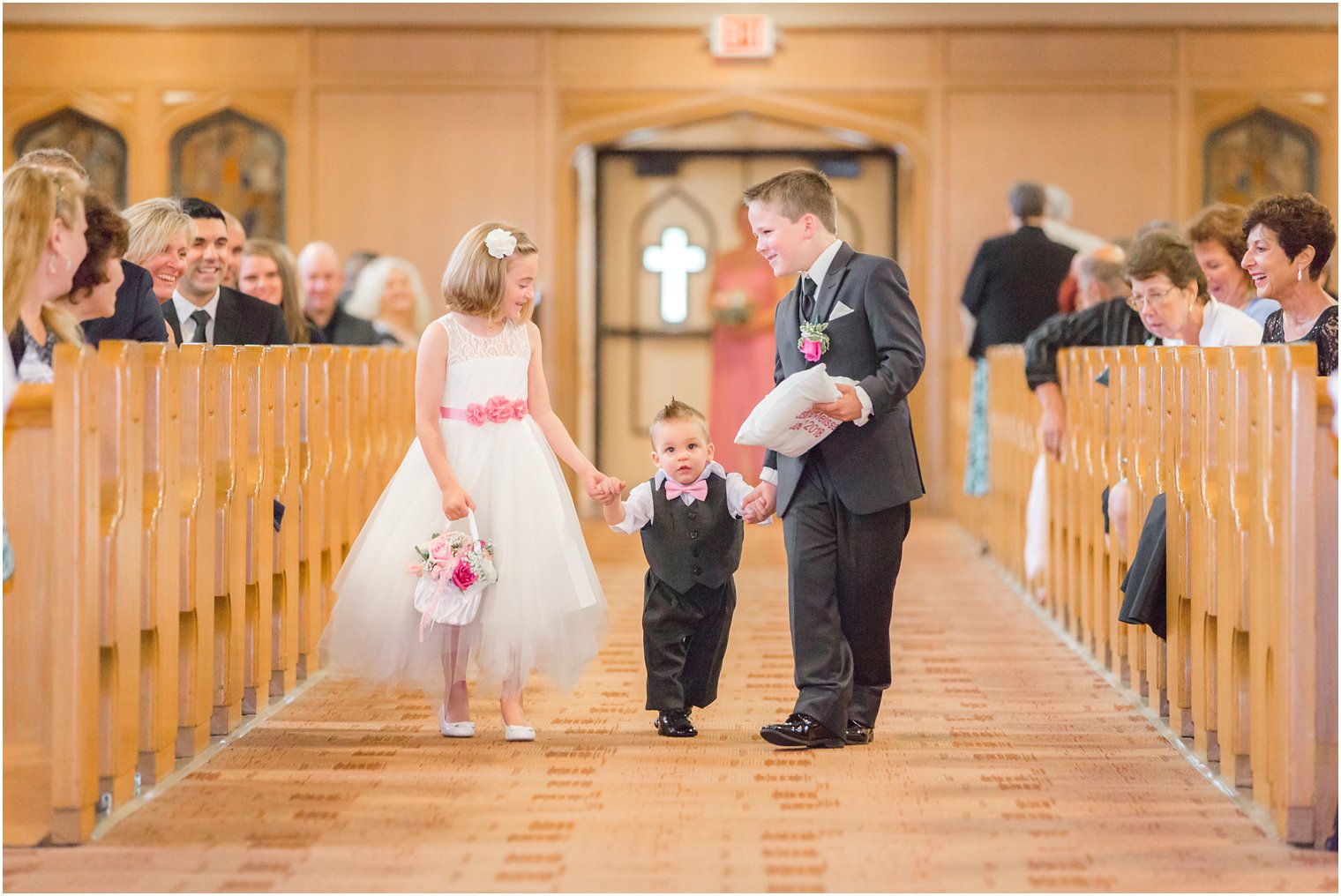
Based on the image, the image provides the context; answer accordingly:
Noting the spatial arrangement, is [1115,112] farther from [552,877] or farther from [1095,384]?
[552,877]

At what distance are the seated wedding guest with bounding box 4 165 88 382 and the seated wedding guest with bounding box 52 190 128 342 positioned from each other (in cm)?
8

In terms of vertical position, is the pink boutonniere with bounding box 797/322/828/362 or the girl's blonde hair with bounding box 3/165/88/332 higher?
the girl's blonde hair with bounding box 3/165/88/332

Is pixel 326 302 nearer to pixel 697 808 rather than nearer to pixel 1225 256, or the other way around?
pixel 1225 256

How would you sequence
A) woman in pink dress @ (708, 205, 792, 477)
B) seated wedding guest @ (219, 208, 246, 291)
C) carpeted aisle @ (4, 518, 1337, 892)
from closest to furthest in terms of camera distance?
carpeted aisle @ (4, 518, 1337, 892), seated wedding guest @ (219, 208, 246, 291), woman in pink dress @ (708, 205, 792, 477)

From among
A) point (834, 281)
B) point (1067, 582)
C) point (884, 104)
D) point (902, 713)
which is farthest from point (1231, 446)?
point (884, 104)

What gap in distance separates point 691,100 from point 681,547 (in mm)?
6897

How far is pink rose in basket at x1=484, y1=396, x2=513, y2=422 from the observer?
3.94 m

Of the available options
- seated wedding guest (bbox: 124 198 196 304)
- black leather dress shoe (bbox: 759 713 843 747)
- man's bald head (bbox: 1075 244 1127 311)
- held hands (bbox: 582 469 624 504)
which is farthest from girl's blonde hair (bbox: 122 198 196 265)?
man's bald head (bbox: 1075 244 1127 311)

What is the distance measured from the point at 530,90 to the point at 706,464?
273 inches

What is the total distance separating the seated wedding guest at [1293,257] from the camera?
160 inches

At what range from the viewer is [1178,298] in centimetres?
463

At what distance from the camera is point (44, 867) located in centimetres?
288

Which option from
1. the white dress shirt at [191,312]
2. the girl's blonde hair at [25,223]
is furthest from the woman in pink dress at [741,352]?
the girl's blonde hair at [25,223]

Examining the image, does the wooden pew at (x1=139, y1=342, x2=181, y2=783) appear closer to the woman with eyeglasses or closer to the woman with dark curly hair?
the woman with dark curly hair
